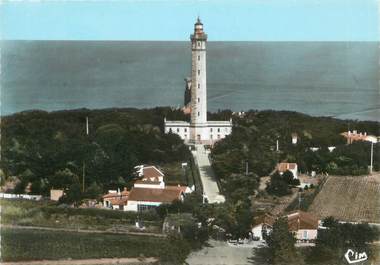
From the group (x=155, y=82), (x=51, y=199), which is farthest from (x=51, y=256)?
(x=155, y=82)

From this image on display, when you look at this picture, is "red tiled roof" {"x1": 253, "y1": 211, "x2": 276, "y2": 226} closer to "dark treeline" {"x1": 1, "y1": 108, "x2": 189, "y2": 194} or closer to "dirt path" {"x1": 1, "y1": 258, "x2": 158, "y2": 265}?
"dirt path" {"x1": 1, "y1": 258, "x2": 158, "y2": 265}

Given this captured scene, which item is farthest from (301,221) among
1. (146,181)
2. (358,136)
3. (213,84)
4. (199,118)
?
(213,84)

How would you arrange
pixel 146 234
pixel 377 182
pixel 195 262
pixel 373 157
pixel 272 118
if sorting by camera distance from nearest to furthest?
pixel 195 262 < pixel 146 234 < pixel 377 182 < pixel 373 157 < pixel 272 118

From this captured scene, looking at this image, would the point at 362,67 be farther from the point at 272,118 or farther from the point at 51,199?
the point at 51,199

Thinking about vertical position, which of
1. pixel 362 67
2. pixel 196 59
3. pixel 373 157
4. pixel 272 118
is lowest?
pixel 373 157

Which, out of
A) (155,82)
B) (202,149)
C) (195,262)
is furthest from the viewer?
(155,82)

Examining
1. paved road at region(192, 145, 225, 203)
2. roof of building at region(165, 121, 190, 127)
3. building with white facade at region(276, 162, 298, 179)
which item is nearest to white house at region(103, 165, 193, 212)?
paved road at region(192, 145, 225, 203)
